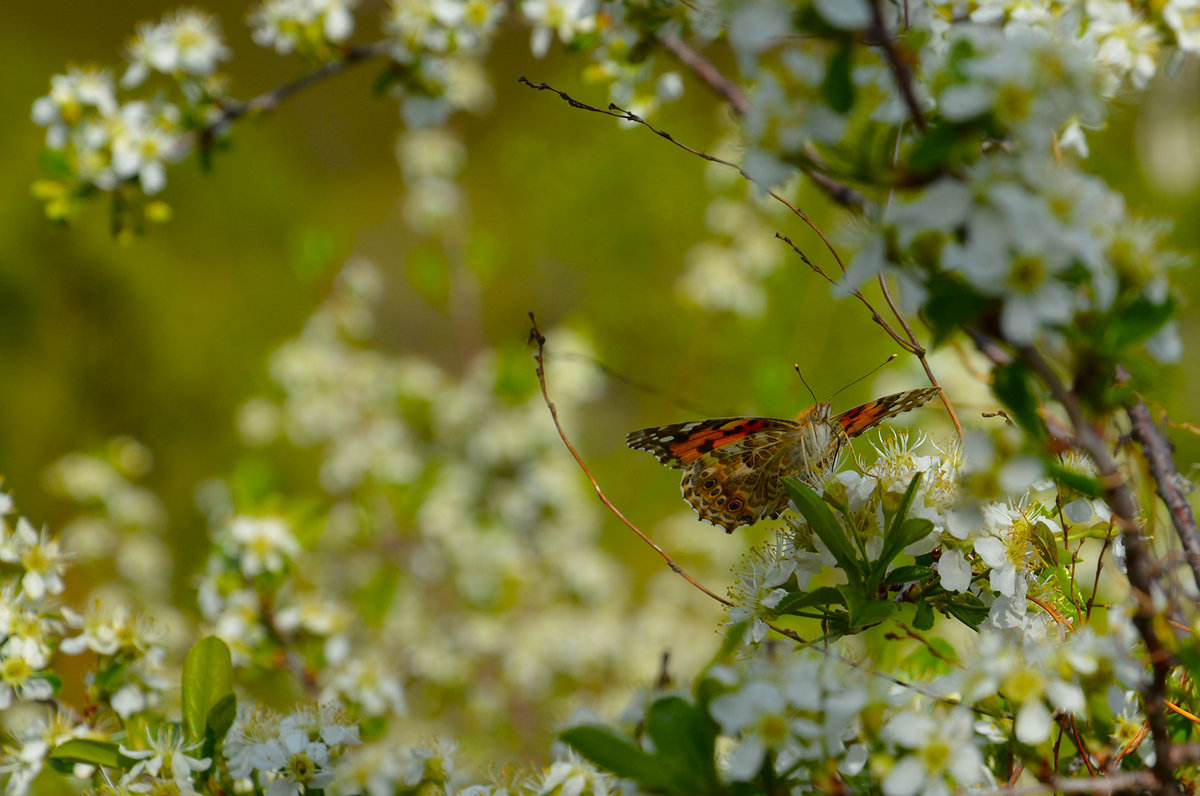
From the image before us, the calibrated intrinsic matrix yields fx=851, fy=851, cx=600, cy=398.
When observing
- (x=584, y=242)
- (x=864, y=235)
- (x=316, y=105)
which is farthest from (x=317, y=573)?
(x=316, y=105)

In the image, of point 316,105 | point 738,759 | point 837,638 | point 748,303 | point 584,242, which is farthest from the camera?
point 316,105

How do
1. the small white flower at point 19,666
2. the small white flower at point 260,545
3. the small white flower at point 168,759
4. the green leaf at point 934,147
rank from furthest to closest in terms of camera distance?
the small white flower at point 260,545, the small white flower at point 19,666, the small white flower at point 168,759, the green leaf at point 934,147

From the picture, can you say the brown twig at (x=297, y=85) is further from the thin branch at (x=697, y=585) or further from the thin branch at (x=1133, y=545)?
the thin branch at (x=1133, y=545)

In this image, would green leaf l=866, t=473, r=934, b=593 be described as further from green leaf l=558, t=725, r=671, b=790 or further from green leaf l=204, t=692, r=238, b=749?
green leaf l=204, t=692, r=238, b=749

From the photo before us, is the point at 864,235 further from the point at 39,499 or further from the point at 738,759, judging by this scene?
the point at 39,499

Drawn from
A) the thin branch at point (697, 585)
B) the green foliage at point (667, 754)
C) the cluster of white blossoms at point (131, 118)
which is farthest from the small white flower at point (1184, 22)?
the cluster of white blossoms at point (131, 118)

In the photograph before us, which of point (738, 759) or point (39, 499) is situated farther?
point (39, 499)
